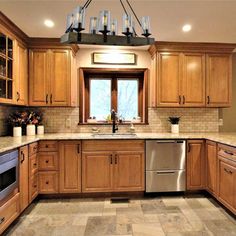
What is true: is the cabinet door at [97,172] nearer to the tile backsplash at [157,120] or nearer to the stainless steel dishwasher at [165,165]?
the stainless steel dishwasher at [165,165]

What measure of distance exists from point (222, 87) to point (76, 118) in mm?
2601

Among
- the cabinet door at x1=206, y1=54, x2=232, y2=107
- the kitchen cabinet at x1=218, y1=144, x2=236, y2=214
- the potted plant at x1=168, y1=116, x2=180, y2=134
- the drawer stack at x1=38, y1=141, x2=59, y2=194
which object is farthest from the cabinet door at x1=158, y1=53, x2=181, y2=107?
the drawer stack at x1=38, y1=141, x2=59, y2=194

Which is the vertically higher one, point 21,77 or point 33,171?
point 21,77

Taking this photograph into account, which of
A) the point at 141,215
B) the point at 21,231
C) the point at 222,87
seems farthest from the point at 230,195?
the point at 21,231

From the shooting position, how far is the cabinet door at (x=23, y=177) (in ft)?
7.90

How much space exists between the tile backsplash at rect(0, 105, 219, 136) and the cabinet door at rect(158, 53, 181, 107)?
0.36 meters

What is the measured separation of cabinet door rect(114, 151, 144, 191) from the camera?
3.01m

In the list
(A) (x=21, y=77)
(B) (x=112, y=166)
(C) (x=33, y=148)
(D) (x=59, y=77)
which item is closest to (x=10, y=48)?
(A) (x=21, y=77)

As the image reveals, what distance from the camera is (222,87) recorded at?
137 inches

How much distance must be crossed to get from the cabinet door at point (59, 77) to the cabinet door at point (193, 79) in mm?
1951

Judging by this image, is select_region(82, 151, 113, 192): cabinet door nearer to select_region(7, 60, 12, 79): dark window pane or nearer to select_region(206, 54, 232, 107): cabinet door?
select_region(7, 60, 12, 79): dark window pane

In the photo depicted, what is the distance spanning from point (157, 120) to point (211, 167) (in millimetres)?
1224

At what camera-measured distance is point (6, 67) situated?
2.71 meters

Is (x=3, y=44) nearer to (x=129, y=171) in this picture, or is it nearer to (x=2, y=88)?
(x=2, y=88)
